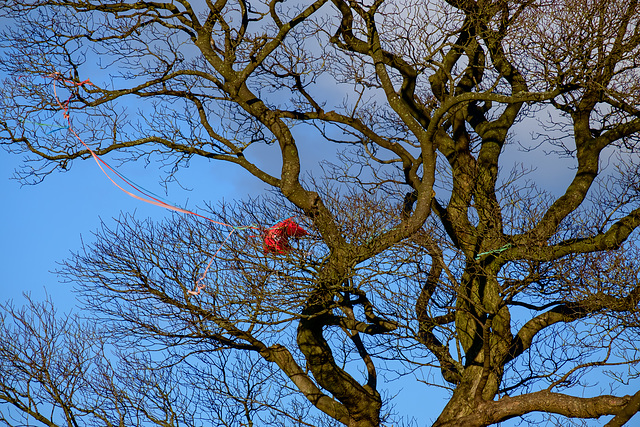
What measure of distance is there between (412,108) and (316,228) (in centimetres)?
317

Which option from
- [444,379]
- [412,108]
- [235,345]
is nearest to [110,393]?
[235,345]

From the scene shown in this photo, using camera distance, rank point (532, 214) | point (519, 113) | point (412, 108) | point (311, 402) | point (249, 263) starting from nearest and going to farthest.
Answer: point (249, 263), point (532, 214), point (311, 402), point (412, 108), point (519, 113)

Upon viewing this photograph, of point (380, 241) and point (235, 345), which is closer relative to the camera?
point (380, 241)

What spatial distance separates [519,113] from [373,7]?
333cm

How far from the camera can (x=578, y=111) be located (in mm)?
10312

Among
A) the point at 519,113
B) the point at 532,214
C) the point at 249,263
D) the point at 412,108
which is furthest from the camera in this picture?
the point at 519,113

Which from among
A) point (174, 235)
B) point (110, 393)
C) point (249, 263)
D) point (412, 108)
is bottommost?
point (110, 393)

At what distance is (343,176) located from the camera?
11.1 meters

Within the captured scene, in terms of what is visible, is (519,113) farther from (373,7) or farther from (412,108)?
(373,7)

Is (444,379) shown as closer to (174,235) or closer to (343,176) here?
(343,176)

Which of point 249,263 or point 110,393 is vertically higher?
point 249,263

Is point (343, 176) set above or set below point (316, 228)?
above

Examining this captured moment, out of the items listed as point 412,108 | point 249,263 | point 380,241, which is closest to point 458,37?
point 412,108

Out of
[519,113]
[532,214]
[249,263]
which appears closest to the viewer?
[249,263]
